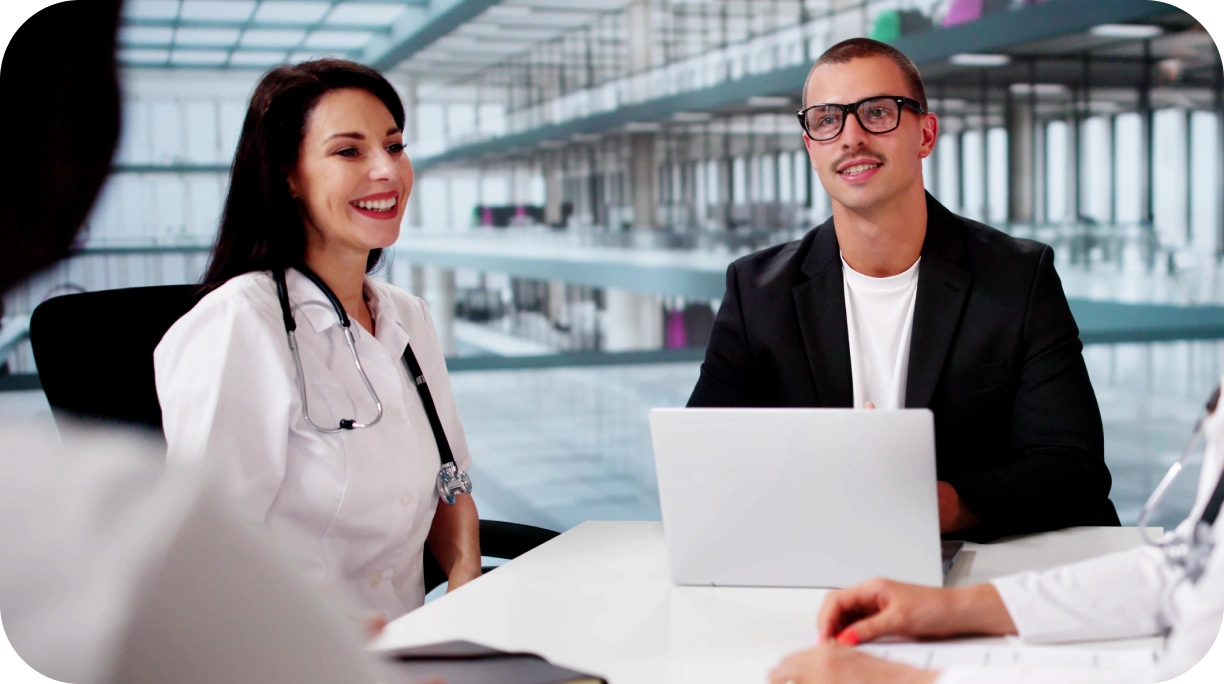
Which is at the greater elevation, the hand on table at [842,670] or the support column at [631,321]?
the hand on table at [842,670]

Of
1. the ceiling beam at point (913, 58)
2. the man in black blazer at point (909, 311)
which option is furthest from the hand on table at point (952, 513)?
the ceiling beam at point (913, 58)

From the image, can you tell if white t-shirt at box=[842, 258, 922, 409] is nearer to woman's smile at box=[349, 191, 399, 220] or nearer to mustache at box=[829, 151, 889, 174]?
mustache at box=[829, 151, 889, 174]

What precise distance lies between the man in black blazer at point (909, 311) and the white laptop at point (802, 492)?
1.86ft

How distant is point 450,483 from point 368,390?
22 centimetres

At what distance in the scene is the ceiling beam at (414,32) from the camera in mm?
7773

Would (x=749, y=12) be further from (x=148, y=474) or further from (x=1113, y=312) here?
(x=148, y=474)

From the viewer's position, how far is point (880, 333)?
6.63 feet

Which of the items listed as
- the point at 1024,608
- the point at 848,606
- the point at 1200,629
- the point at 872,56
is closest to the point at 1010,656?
the point at 1024,608

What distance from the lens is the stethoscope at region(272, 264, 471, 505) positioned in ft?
5.32

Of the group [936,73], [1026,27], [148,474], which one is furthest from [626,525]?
[936,73]

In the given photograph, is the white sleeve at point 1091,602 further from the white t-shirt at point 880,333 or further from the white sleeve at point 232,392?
the white sleeve at point 232,392

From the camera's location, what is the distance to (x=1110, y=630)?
3.69ft

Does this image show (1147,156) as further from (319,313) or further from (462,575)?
(319,313)

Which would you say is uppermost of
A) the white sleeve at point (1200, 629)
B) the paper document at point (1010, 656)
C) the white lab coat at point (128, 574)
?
the white lab coat at point (128, 574)
